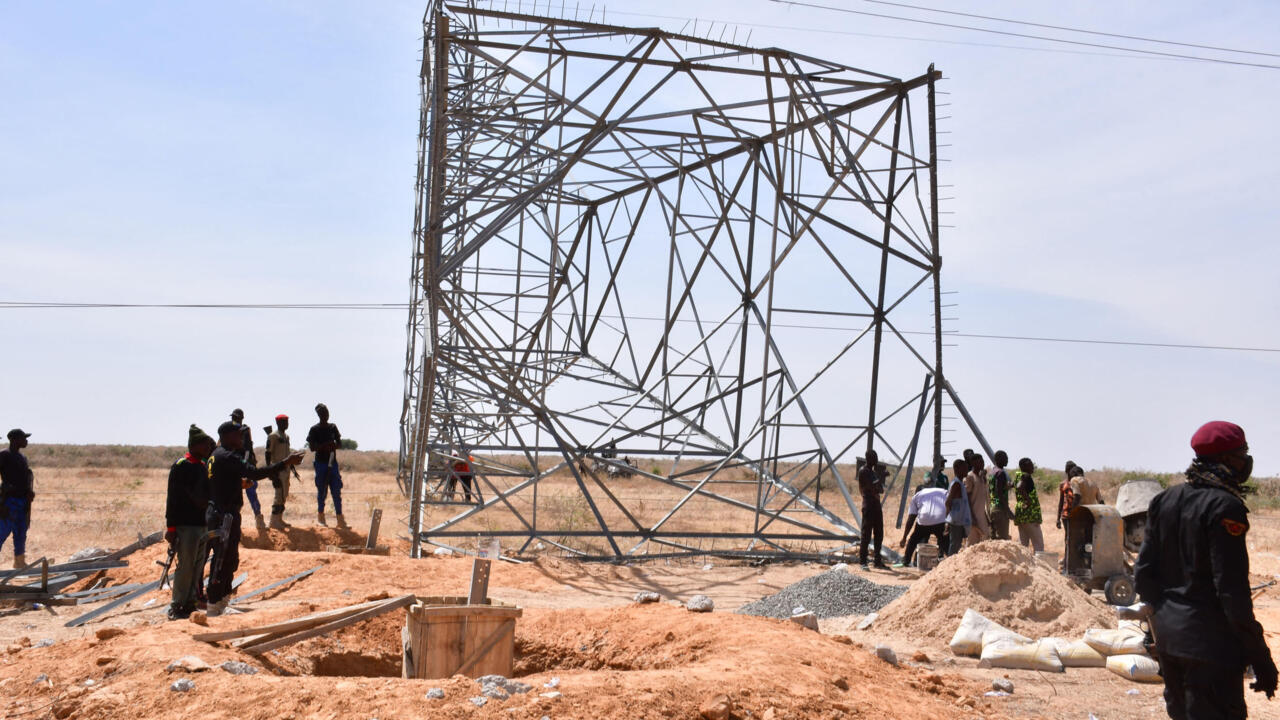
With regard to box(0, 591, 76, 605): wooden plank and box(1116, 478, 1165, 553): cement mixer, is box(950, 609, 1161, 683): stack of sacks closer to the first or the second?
box(1116, 478, 1165, 553): cement mixer

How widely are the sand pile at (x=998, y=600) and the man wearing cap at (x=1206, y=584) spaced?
4934 millimetres

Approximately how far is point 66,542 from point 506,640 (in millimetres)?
12617

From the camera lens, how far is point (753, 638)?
26.2ft

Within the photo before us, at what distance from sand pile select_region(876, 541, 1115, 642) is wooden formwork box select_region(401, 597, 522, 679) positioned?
12.9ft

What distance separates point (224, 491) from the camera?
33.0 ft

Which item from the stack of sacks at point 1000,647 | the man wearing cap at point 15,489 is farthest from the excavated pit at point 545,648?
Answer: the man wearing cap at point 15,489

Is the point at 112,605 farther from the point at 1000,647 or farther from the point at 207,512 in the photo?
the point at 1000,647

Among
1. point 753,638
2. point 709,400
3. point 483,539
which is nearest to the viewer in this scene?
point 753,638

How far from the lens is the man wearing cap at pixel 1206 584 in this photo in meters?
4.54

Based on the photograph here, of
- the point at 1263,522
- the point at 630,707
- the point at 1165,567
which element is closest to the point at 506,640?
the point at 630,707

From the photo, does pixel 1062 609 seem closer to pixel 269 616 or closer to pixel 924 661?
pixel 924 661

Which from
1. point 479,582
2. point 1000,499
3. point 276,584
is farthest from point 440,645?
point 1000,499

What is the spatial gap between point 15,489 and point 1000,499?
1253cm

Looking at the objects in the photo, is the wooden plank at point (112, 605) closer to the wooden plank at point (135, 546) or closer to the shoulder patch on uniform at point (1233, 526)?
the wooden plank at point (135, 546)
